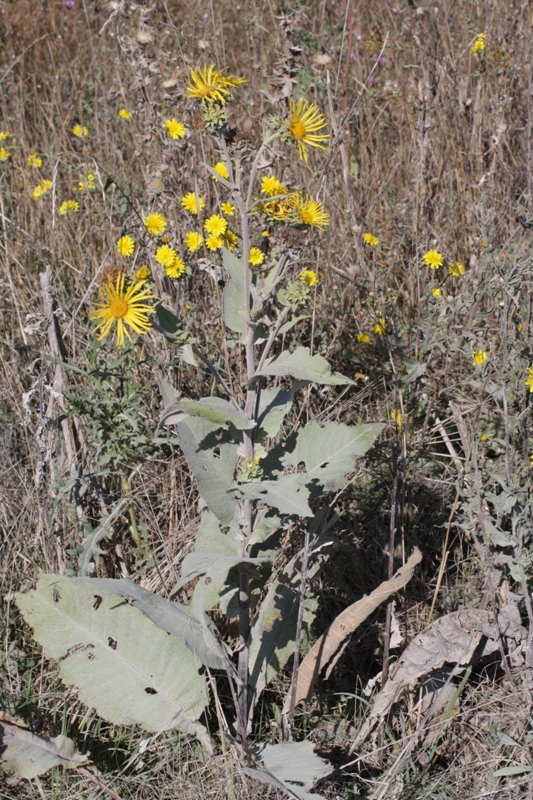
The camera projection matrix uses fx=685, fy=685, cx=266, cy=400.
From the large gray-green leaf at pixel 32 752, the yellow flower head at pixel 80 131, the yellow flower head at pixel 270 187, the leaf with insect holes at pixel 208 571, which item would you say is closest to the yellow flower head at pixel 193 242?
the yellow flower head at pixel 270 187

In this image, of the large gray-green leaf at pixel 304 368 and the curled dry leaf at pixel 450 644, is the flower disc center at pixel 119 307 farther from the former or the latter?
the curled dry leaf at pixel 450 644

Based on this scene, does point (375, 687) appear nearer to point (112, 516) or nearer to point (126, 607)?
point (126, 607)

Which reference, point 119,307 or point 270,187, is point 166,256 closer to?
point 270,187

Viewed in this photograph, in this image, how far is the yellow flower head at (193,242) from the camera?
9.04 feet

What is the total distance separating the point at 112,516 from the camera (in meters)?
2.24

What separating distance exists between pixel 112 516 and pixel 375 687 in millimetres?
991

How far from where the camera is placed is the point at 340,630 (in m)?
1.91

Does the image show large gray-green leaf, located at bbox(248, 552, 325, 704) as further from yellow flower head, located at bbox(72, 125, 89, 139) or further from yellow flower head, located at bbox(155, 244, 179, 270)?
yellow flower head, located at bbox(72, 125, 89, 139)

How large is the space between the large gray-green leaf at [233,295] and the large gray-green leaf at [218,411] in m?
0.20

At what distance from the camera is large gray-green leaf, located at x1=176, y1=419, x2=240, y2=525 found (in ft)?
5.43

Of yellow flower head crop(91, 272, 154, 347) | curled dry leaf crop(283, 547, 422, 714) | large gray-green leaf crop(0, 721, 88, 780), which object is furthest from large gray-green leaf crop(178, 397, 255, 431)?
large gray-green leaf crop(0, 721, 88, 780)

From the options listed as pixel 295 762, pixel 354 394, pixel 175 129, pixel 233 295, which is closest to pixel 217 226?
pixel 175 129

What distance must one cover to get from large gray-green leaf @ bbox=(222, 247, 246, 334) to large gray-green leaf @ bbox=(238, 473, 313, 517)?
0.38 meters

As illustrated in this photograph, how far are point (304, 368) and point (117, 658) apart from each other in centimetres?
105
